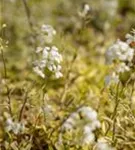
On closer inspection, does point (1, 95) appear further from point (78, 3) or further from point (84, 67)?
point (78, 3)

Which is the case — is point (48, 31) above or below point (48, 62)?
above

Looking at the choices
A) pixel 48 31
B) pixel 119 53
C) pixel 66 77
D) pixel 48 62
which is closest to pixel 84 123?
pixel 119 53

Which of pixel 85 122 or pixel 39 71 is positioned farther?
pixel 39 71

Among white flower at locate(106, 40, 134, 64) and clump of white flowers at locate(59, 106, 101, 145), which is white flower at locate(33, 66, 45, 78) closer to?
white flower at locate(106, 40, 134, 64)

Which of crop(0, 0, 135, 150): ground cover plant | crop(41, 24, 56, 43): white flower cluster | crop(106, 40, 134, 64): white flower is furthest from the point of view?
crop(41, 24, 56, 43): white flower cluster

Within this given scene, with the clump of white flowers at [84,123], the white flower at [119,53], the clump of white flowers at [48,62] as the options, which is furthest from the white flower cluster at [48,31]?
the clump of white flowers at [84,123]

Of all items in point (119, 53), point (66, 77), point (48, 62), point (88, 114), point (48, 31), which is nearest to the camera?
point (88, 114)

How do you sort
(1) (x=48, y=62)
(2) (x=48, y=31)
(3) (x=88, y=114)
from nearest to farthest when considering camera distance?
1. (3) (x=88, y=114)
2. (1) (x=48, y=62)
3. (2) (x=48, y=31)

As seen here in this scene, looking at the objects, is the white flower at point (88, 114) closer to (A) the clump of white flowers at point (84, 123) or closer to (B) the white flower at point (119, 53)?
(A) the clump of white flowers at point (84, 123)

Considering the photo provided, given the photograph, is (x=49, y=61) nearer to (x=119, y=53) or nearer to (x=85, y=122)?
(x=119, y=53)

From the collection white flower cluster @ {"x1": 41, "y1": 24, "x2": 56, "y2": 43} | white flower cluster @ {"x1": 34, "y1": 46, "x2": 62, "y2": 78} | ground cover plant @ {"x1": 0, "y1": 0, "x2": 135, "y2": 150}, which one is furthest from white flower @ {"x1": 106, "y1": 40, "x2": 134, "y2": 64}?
white flower cluster @ {"x1": 41, "y1": 24, "x2": 56, "y2": 43}
